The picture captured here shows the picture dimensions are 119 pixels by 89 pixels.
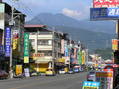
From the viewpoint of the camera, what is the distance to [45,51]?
11525 cm

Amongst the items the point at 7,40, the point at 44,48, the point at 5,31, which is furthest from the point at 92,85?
the point at 44,48

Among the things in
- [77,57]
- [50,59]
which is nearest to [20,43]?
[50,59]

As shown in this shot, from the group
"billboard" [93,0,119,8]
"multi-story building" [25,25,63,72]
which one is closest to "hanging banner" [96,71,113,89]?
"billboard" [93,0,119,8]

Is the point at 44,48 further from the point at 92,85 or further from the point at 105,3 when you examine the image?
the point at 92,85

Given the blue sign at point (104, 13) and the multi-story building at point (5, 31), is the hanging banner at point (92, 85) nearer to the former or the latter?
the blue sign at point (104, 13)

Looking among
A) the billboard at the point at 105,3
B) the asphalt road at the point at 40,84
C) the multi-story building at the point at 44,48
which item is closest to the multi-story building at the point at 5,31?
the asphalt road at the point at 40,84

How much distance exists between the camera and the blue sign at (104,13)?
67.4 ft

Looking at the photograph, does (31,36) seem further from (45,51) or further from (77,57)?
(77,57)

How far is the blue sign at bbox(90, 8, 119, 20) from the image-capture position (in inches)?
809

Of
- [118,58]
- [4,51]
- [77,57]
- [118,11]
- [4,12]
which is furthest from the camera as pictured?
[77,57]

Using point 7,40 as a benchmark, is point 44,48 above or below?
below

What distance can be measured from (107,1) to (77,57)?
148 meters

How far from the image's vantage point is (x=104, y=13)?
2072 centimetres

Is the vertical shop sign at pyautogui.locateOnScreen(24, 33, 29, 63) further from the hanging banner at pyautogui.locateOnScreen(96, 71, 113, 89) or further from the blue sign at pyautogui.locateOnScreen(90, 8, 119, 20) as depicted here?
the blue sign at pyautogui.locateOnScreen(90, 8, 119, 20)
